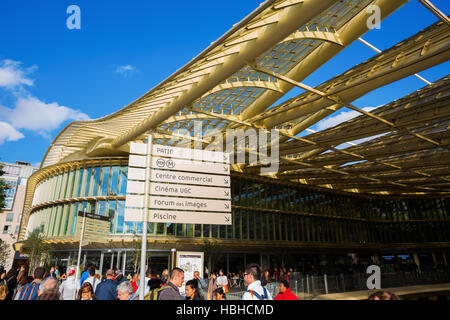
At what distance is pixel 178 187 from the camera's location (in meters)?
5.49

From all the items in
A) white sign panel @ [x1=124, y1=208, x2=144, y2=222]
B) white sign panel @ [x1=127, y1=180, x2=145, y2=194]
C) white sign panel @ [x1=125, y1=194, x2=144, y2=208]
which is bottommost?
white sign panel @ [x1=124, y1=208, x2=144, y2=222]

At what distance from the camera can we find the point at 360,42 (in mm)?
12953

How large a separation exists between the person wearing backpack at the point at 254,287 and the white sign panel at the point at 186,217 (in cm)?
121

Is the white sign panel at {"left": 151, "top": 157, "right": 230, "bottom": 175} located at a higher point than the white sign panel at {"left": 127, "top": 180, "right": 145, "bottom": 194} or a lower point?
higher

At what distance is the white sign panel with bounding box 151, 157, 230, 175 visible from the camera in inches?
222

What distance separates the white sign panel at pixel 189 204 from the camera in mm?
5016

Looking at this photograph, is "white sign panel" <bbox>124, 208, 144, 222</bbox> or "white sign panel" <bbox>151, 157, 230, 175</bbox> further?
"white sign panel" <bbox>151, 157, 230, 175</bbox>

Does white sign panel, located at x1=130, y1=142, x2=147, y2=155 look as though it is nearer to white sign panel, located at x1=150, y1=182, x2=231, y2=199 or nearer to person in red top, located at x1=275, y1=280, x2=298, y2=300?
white sign panel, located at x1=150, y1=182, x2=231, y2=199

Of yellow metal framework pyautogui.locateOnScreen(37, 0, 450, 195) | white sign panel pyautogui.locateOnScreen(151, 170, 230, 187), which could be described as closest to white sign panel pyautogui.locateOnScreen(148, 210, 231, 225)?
white sign panel pyautogui.locateOnScreen(151, 170, 230, 187)

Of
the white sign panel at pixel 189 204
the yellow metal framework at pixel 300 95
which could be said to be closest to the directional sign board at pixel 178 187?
the white sign panel at pixel 189 204

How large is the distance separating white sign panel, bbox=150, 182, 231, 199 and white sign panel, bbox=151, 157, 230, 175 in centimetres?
35

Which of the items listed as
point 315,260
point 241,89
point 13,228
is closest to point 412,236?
point 315,260

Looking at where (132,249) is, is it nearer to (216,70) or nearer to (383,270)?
(216,70)

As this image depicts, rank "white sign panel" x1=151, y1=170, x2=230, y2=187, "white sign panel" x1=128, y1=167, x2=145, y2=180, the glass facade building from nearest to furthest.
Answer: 1. "white sign panel" x1=128, y1=167, x2=145, y2=180
2. "white sign panel" x1=151, y1=170, x2=230, y2=187
3. the glass facade building
